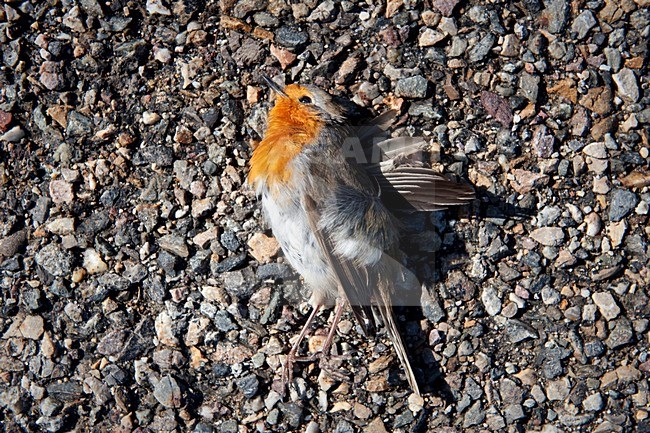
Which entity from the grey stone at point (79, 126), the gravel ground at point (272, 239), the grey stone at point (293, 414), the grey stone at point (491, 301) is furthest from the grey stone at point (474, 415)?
the grey stone at point (79, 126)

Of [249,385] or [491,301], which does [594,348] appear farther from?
[249,385]

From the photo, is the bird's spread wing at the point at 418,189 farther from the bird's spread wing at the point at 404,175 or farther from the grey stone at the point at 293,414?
the grey stone at the point at 293,414

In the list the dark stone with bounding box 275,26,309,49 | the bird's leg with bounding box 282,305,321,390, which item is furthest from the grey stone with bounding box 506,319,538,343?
the dark stone with bounding box 275,26,309,49

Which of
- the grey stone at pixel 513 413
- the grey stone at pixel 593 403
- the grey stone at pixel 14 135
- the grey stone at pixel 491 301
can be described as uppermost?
the grey stone at pixel 14 135

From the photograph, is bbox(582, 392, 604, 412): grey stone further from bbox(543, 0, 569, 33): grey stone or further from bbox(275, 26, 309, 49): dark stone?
bbox(275, 26, 309, 49): dark stone

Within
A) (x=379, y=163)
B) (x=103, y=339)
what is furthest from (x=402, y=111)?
(x=103, y=339)

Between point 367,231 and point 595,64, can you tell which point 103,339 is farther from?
point 595,64

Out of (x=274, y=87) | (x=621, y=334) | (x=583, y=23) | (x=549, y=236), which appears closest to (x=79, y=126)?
(x=274, y=87)

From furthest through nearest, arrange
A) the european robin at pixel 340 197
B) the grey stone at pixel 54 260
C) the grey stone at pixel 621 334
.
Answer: the grey stone at pixel 54 260 < the grey stone at pixel 621 334 < the european robin at pixel 340 197

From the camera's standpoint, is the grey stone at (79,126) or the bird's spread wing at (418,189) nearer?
the bird's spread wing at (418,189)
